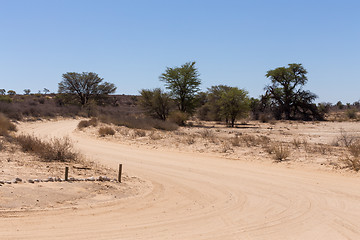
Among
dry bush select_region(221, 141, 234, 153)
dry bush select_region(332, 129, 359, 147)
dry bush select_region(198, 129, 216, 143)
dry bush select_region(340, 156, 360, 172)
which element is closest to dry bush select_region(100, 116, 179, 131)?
dry bush select_region(198, 129, 216, 143)

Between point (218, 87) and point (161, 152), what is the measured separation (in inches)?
1818

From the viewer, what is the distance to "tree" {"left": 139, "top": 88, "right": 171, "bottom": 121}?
4428 cm

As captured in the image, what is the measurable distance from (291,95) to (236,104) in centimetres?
2129

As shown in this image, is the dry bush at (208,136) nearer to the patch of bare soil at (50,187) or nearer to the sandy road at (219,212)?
the sandy road at (219,212)

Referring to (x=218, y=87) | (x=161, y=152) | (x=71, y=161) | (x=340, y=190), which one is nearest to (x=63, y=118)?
(x=218, y=87)

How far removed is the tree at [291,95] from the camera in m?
61.0

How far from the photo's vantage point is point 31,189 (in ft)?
27.1

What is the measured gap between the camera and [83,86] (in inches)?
2852

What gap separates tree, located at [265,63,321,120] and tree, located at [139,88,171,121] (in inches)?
987

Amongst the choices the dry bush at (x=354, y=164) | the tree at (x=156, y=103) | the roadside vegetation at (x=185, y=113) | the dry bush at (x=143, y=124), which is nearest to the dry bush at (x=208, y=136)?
the roadside vegetation at (x=185, y=113)

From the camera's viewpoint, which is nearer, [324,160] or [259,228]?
[259,228]

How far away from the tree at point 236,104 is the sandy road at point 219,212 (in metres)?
31.7

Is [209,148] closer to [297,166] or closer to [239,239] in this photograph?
[297,166]

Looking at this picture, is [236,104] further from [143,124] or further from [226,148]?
[226,148]
